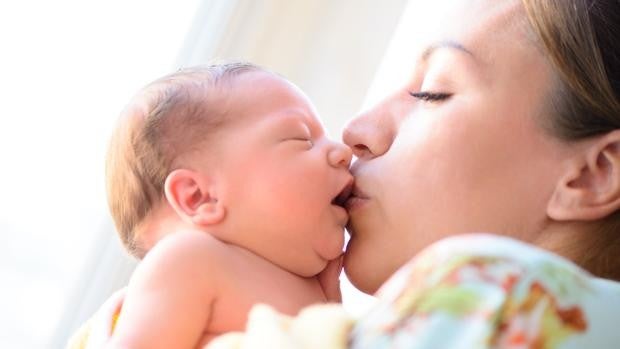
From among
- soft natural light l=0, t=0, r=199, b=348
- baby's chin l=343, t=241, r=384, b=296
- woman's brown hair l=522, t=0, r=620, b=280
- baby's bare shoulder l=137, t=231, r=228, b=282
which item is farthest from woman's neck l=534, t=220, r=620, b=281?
soft natural light l=0, t=0, r=199, b=348

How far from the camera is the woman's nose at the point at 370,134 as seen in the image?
3.76ft

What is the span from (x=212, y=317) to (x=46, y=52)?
0.80 metres

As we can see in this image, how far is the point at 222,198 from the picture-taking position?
112cm

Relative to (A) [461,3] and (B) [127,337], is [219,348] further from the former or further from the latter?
(A) [461,3]

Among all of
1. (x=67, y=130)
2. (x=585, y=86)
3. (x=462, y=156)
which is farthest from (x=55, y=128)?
(x=585, y=86)

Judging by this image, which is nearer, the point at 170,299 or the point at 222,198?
the point at 170,299

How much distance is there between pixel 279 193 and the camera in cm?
111

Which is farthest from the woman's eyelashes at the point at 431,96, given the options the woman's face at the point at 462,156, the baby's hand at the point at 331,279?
the baby's hand at the point at 331,279

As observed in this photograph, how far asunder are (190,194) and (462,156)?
35 centimetres

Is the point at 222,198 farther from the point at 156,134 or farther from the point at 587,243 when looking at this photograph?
the point at 587,243

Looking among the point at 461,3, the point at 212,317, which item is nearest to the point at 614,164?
the point at 461,3

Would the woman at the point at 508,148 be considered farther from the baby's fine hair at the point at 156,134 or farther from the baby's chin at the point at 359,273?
the baby's fine hair at the point at 156,134

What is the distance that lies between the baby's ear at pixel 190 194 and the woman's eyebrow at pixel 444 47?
0.33m

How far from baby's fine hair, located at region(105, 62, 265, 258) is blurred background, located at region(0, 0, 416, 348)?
1.36 ft
